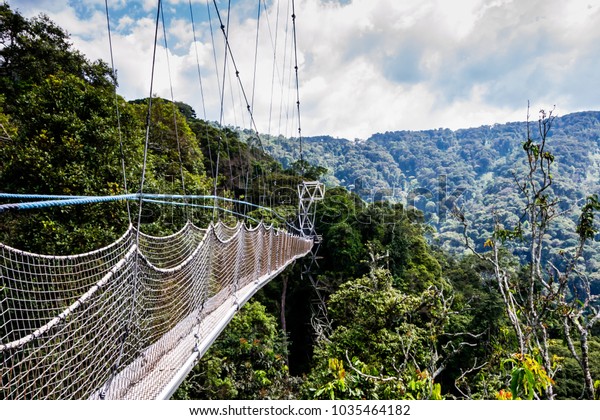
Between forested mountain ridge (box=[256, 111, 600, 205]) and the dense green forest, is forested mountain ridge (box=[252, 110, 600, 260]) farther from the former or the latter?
the dense green forest

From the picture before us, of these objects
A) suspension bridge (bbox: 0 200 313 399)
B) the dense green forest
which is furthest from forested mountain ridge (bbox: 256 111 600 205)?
suspension bridge (bbox: 0 200 313 399)

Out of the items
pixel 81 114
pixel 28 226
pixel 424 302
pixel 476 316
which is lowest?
pixel 476 316

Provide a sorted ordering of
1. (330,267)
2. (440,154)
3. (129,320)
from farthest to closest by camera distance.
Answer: (440,154)
(330,267)
(129,320)

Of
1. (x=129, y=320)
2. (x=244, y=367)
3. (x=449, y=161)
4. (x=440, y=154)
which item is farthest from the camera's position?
(x=440, y=154)

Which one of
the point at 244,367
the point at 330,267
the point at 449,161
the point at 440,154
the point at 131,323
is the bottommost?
the point at 244,367

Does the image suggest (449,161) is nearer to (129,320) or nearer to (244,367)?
(244,367)

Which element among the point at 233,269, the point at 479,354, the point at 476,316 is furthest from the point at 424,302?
the point at 233,269

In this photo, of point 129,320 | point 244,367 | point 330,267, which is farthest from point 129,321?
point 330,267

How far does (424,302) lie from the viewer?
593 cm

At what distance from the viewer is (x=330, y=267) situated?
1116 cm

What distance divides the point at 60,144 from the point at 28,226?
3.50 ft

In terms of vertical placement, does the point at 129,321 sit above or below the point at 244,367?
above

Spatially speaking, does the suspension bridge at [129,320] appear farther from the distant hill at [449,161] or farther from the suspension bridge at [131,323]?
the distant hill at [449,161]
